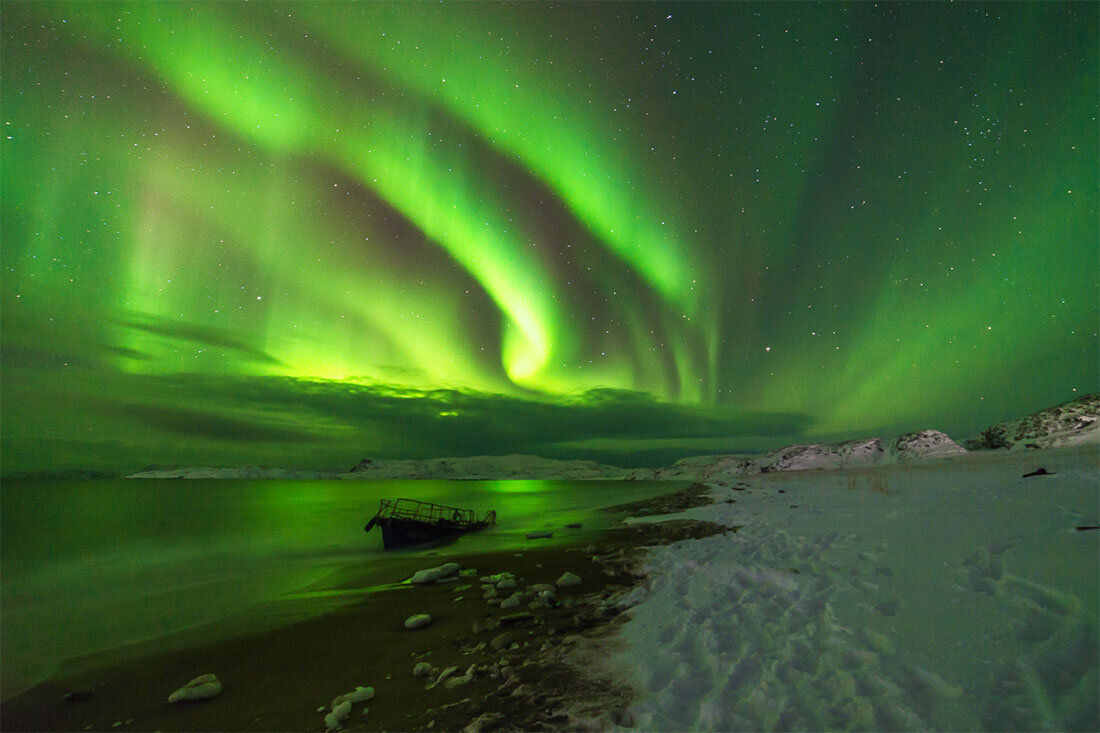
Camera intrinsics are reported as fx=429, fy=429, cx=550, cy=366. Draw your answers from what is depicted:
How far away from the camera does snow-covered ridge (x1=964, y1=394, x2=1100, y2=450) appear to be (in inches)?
2058

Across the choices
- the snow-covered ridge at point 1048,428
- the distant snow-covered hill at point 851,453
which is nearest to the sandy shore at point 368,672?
the snow-covered ridge at point 1048,428

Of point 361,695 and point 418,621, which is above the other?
point 361,695

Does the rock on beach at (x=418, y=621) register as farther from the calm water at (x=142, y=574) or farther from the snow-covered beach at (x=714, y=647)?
the calm water at (x=142, y=574)

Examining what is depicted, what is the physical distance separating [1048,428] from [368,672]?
88775 millimetres

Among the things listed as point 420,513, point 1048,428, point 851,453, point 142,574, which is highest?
point 1048,428

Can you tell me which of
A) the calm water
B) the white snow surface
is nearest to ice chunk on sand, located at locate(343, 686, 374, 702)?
the white snow surface

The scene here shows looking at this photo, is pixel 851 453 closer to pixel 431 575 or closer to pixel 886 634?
pixel 431 575

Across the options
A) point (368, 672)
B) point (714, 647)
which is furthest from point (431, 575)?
point (714, 647)

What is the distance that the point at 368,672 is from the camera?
7809mm

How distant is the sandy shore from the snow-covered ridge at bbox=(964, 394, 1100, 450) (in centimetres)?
6874

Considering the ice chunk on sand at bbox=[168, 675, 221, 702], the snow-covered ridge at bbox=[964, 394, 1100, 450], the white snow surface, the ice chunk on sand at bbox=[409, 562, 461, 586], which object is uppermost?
the snow-covered ridge at bbox=[964, 394, 1100, 450]

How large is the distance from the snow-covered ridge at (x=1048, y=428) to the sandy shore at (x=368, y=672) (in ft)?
226

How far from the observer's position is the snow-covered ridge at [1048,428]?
172 ft

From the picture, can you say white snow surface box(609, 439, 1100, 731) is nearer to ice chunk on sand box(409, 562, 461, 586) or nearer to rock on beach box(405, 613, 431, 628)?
rock on beach box(405, 613, 431, 628)
